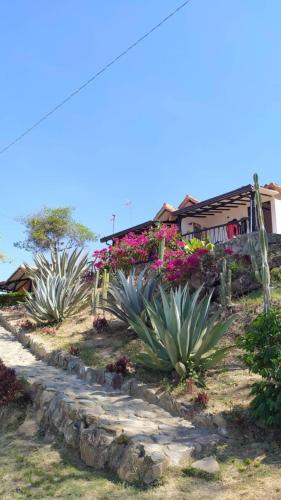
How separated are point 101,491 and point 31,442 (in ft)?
6.17

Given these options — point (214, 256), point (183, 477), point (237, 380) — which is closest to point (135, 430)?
point (183, 477)

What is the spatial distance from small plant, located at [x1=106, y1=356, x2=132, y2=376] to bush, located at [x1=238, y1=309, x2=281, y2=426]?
251 centimetres

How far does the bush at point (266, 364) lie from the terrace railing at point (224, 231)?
11.1 m

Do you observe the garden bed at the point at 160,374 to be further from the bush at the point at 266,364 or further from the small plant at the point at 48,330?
the bush at the point at 266,364

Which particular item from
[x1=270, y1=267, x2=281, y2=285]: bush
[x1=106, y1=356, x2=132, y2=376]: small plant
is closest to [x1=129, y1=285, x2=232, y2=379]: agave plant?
[x1=106, y1=356, x2=132, y2=376]: small plant

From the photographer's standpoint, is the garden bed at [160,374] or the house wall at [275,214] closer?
the garden bed at [160,374]

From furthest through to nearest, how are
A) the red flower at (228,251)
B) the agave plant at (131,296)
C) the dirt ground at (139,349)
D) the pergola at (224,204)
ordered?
the pergola at (224,204)
the red flower at (228,251)
the agave plant at (131,296)
the dirt ground at (139,349)

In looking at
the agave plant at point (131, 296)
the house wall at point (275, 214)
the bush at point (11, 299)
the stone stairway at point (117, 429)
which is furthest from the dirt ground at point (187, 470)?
the bush at point (11, 299)

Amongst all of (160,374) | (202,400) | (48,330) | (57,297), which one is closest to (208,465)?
(202,400)

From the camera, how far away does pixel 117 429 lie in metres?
5.18

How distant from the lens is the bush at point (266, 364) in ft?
15.7

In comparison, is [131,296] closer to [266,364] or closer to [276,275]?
[276,275]

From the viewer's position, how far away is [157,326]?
6816 millimetres

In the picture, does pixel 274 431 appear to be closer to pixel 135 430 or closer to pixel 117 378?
pixel 135 430
